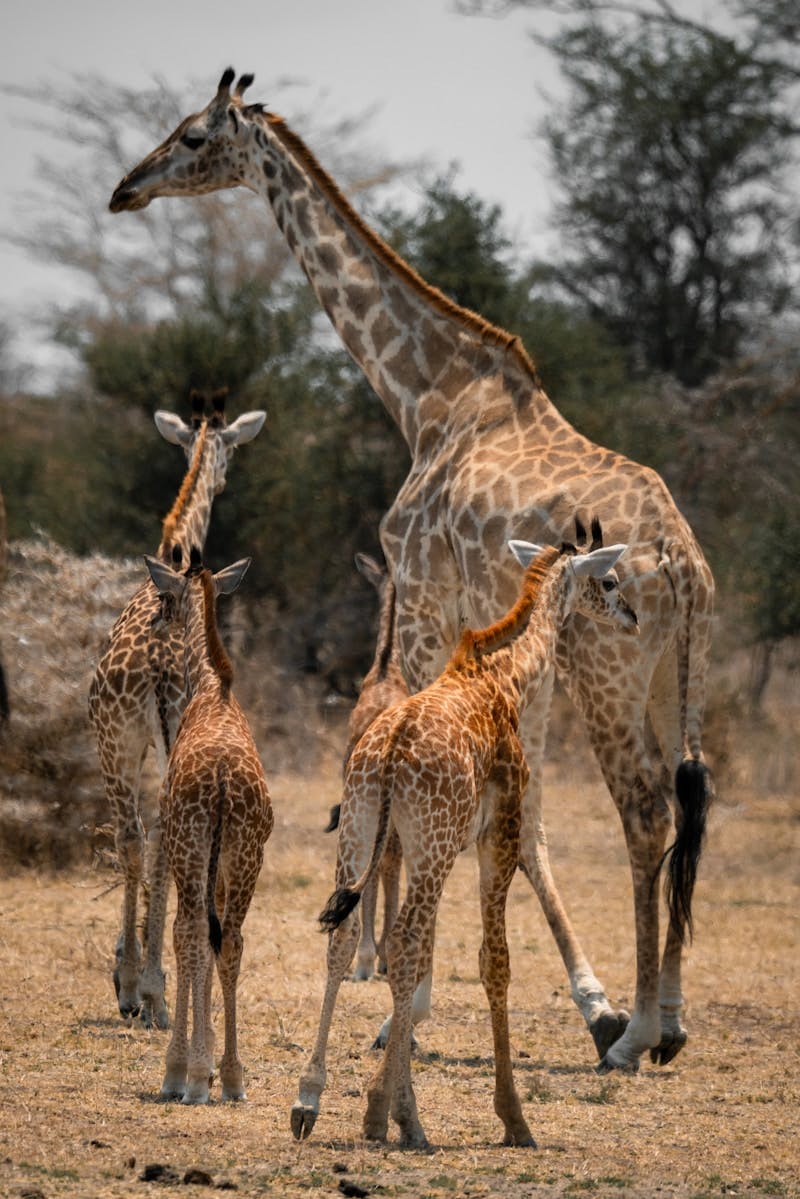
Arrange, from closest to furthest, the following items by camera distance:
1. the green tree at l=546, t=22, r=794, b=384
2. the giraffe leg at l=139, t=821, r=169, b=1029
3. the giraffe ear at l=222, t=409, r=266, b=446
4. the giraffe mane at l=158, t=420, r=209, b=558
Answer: the giraffe leg at l=139, t=821, r=169, b=1029 < the giraffe mane at l=158, t=420, r=209, b=558 < the giraffe ear at l=222, t=409, r=266, b=446 < the green tree at l=546, t=22, r=794, b=384

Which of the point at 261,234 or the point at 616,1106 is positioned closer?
the point at 616,1106

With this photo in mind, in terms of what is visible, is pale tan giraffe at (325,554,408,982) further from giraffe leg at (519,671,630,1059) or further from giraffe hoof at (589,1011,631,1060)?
giraffe hoof at (589,1011,631,1060)

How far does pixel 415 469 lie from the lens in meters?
8.30

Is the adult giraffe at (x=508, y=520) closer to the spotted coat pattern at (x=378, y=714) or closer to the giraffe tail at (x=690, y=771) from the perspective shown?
the giraffe tail at (x=690, y=771)

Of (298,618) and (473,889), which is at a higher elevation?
(298,618)

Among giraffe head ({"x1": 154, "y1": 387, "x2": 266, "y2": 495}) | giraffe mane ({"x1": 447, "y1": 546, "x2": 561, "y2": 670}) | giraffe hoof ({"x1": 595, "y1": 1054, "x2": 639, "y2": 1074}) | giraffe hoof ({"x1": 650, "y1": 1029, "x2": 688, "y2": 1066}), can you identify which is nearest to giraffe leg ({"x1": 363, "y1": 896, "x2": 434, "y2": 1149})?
giraffe mane ({"x1": 447, "y1": 546, "x2": 561, "y2": 670})

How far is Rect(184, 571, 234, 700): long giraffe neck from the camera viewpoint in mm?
6176

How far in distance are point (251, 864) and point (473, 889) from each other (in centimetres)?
511

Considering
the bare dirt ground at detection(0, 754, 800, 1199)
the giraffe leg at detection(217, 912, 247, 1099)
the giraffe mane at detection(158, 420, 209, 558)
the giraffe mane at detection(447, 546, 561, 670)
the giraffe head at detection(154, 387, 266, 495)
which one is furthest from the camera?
the giraffe head at detection(154, 387, 266, 495)

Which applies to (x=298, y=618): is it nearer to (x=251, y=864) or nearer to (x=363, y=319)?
(x=363, y=319)

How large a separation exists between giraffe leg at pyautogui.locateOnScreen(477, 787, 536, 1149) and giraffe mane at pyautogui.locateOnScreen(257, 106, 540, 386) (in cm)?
328

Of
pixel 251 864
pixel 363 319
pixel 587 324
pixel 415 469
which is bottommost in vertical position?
pixel 251 864

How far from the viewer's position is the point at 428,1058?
6.71 meters

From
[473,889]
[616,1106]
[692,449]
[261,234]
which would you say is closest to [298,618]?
[692,449]
